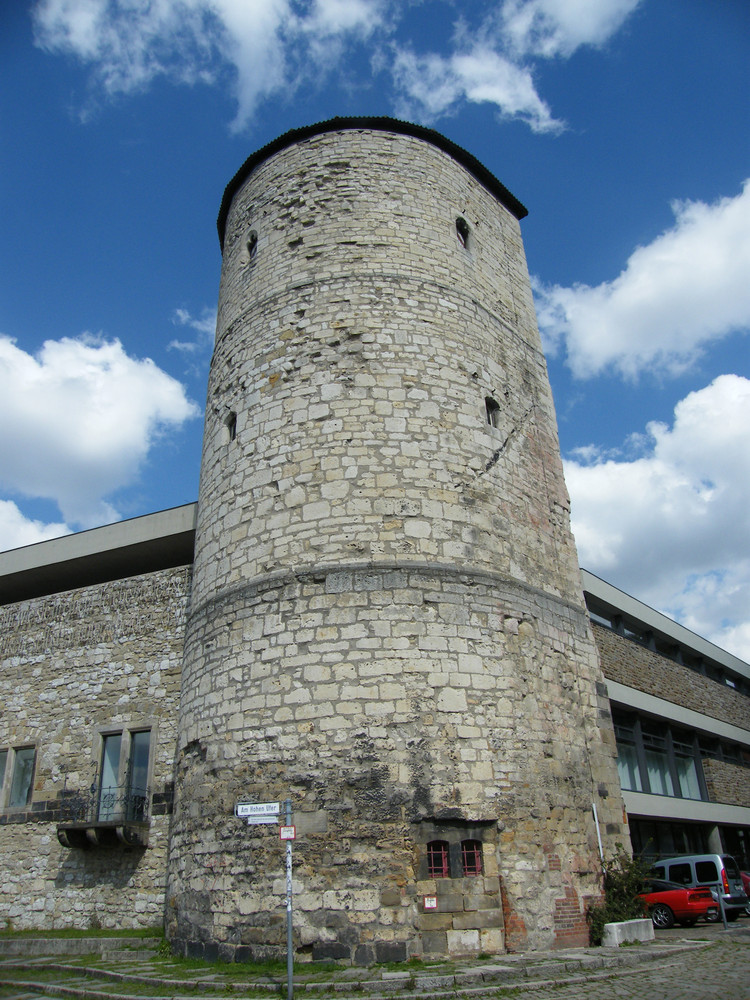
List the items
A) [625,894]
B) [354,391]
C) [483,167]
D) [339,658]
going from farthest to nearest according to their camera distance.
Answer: [483,167] < [354,391] < [625,894] < [339,658]

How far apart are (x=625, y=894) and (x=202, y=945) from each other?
5.38m

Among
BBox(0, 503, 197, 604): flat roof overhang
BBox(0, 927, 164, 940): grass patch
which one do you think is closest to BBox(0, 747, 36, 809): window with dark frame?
BBox(0, 927, 164, 940): grass patch

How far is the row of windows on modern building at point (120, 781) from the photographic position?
12.1 meters

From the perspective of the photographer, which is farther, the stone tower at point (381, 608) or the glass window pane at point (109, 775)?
the glass window pane at point (109, 775)

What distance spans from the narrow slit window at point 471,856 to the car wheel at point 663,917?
787 centimetres

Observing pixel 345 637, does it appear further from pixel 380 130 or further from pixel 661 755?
pixel 661 755

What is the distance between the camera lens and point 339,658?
28.5ft

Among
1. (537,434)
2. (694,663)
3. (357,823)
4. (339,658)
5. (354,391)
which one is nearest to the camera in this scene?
(357,823)

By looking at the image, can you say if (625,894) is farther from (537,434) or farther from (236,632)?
(537,434)

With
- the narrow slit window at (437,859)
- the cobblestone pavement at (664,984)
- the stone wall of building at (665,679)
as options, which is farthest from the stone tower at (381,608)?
the stone wall of building at (665,679)

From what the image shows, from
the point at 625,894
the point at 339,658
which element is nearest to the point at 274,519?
the point at 339,658

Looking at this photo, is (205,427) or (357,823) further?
(205,427)

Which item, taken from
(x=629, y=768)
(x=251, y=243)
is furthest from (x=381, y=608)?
(x=629, y=768)

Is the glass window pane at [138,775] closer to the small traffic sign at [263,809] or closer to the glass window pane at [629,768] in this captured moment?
the small traffic sign at [263,809]
